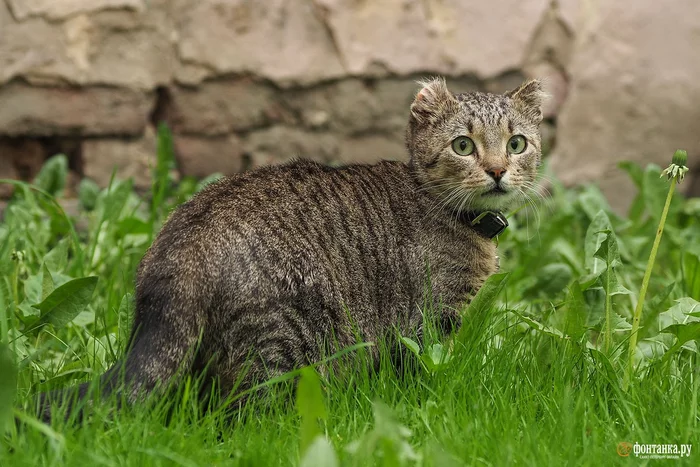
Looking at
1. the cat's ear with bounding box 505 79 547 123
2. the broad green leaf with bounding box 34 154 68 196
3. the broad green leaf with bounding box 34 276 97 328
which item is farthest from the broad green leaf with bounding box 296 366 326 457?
the broad green leaf with bounding box 34 154 68 196

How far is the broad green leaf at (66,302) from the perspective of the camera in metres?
3.01

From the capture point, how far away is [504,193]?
11.1 feet

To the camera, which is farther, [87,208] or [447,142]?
[87,208]

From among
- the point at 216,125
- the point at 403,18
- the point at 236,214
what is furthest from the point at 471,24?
the point at 236,214

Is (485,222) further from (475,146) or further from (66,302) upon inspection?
(66,302)

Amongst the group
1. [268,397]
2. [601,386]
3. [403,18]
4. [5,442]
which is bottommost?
[601,386]

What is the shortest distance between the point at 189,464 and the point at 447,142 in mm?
1775

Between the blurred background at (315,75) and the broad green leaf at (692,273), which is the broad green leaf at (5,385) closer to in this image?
the blurred background at (315,75)

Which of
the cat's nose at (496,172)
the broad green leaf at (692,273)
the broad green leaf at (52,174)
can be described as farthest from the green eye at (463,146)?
the broad green leaf at (52,174)

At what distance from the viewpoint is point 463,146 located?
3449 millimetres

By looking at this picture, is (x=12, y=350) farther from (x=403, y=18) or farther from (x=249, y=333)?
(x=403, y=18)

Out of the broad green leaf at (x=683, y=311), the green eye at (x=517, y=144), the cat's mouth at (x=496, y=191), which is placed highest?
the green eye at (x=517, y=144)

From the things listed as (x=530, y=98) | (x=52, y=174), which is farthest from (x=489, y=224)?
(x=52, y=174)

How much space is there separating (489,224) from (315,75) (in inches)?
91.7
